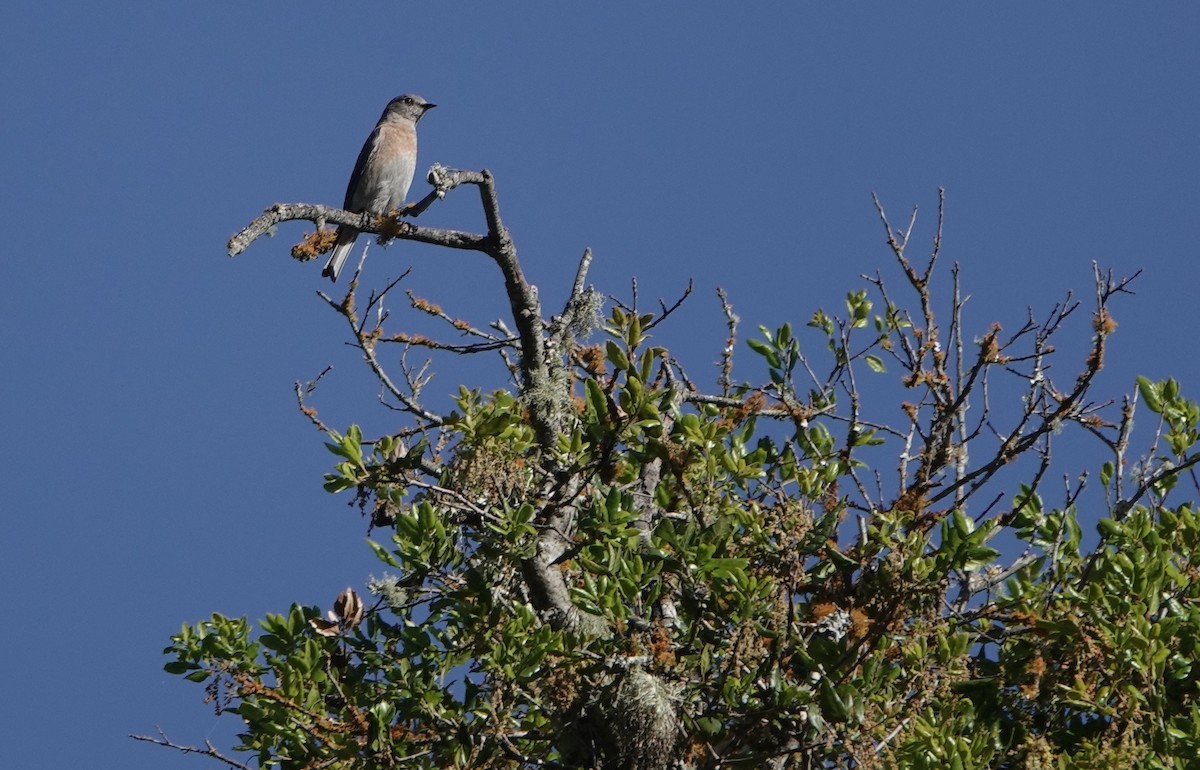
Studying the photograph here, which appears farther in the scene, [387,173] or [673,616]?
[387,173]

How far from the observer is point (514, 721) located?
4.33 m

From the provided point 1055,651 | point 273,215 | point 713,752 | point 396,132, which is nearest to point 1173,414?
point 1055,651

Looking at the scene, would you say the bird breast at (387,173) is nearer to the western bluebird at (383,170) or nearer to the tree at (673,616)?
the western bluebird at (383,170)

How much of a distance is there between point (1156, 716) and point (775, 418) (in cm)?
186

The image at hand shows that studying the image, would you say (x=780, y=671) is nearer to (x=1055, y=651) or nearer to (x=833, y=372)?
(x=1055, y=651)

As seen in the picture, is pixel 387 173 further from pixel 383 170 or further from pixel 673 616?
pixel 673 616

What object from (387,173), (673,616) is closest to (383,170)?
(387,173)

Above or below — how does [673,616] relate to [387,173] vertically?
below

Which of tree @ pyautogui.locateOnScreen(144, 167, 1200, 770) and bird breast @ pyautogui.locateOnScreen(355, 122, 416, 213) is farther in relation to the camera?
bird breast @ pyautogui.locateOnScreen(355, 122, 416, 213)

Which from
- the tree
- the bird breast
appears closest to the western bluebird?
the bird breast

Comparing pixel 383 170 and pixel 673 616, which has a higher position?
pixel 383 170

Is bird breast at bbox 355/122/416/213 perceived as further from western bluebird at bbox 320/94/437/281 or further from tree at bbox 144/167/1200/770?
tree at bbox 144/167/1200/770

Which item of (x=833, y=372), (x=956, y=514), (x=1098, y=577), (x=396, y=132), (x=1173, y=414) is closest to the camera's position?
(x=956, y=514)

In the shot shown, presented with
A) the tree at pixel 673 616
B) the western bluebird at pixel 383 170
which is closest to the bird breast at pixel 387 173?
the western bluebird at pixel 383 170
